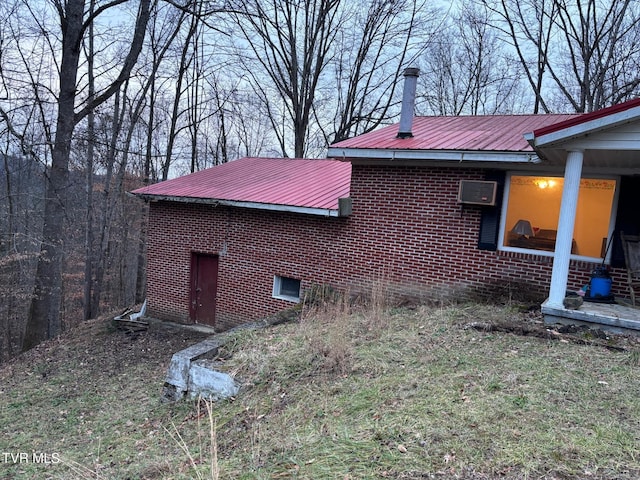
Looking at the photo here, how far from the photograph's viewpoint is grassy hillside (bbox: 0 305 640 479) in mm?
3014

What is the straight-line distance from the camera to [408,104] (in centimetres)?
891

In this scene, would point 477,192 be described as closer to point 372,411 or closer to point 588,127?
point 588,127

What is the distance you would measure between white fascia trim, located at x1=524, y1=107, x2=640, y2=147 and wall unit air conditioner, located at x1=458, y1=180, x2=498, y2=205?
1.50 meters

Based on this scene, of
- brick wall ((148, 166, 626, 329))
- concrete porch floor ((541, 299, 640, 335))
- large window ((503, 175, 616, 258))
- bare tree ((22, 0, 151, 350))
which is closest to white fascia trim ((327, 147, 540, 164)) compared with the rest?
brick wall ((148, 166, 626, 329))

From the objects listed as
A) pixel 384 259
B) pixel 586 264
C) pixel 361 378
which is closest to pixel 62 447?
pixel 361 378

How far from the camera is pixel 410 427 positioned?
134 inches

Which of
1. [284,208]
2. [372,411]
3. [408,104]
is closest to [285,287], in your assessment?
[284,208]

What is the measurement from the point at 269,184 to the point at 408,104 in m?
3.90

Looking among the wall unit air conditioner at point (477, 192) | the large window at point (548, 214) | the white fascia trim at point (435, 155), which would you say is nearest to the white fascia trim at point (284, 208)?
the white fascia trim at point (435, 155)

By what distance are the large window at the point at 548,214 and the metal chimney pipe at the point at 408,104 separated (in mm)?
2366

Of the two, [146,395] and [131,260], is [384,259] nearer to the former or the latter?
[146,395]

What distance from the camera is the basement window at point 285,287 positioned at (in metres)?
9.63

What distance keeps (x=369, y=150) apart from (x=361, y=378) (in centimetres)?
475

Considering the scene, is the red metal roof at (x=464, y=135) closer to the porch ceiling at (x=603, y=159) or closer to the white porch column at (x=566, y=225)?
the porch ceiling at (x=603, y=159)
